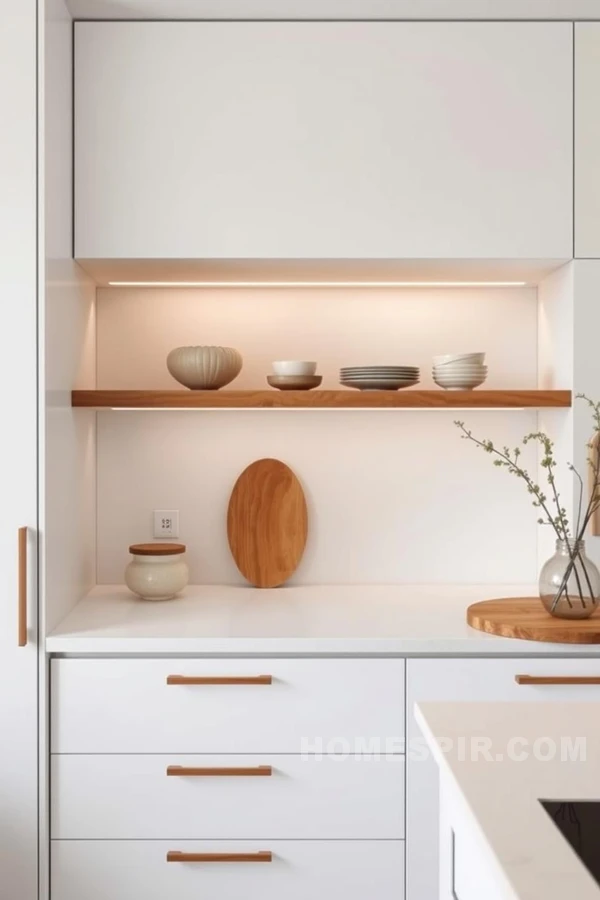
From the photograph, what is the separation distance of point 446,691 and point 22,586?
1004mm

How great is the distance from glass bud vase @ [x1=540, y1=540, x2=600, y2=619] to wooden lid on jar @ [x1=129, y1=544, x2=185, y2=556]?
39.6 inches

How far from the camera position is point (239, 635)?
2.21 meters

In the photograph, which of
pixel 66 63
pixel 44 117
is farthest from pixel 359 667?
pixel 66 63

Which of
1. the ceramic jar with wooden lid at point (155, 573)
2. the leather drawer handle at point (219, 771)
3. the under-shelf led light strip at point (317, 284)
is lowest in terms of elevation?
the leather drawer handle at point (219, 771)

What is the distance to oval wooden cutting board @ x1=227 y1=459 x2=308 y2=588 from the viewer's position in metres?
2.85

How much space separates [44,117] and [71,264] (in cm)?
40

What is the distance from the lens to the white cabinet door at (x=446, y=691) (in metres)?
2.19

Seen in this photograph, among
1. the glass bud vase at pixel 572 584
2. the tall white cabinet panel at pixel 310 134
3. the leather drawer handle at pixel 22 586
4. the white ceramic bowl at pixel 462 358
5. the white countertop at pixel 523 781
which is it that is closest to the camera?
the white countertop at pixel 523 781

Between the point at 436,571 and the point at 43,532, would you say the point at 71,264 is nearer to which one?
the point at 43,532

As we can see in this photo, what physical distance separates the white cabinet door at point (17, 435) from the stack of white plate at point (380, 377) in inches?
34.3

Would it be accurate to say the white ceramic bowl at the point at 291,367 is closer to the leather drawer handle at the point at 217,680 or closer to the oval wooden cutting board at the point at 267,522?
the oval wooden cutting board at the point at 267,522

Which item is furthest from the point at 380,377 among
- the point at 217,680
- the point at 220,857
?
the point at 220,857

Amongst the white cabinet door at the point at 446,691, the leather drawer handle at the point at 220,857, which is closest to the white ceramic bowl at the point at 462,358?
the white cabinet door at the point at 446,691

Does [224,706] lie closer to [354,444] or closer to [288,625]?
[288,625]
